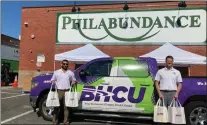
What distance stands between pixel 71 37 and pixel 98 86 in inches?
476

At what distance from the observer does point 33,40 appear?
846 inches

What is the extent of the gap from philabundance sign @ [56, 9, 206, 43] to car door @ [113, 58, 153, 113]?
413 inches

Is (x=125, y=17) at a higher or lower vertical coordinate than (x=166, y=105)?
higher

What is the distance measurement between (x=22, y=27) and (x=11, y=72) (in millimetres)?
7551

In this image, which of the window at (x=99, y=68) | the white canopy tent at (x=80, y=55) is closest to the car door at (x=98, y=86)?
the window at (x=99, y=68)

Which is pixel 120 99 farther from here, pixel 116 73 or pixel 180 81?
pixel 180 81

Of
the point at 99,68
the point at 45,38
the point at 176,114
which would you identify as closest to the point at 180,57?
the point at 99,68

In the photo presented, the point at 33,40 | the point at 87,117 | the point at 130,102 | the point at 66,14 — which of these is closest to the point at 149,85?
the point at 130,102

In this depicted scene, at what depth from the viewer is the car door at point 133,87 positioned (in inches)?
314

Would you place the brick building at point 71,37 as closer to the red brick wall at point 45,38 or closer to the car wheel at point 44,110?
the red brick wall at point 45,38

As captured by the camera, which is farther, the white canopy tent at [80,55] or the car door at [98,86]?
the white canopy tent at [80,55]

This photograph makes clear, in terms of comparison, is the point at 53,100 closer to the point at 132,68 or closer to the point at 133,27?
the point at 132,68

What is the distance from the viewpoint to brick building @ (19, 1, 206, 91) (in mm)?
18094

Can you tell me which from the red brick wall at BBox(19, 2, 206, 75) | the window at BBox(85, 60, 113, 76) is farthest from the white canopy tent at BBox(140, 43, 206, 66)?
the window at BBox(85, 60, 113, 76)
